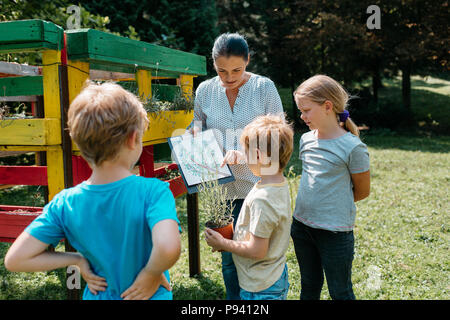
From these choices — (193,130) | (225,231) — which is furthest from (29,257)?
(193,130)

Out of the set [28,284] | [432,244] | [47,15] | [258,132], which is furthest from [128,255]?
[47,15]

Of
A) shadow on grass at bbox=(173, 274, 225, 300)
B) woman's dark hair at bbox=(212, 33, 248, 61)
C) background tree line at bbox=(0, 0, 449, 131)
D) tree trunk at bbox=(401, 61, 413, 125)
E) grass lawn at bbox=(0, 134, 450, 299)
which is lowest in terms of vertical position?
shadow on grass at bbox=(173, 274, 225, 300)

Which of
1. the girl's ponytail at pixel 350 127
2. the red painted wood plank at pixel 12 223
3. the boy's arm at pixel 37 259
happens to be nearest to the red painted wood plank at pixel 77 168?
the red painted wood plank at pixel 12 223

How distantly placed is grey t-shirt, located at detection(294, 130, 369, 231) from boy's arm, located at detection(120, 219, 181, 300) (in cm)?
113

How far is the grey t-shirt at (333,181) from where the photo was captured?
2209 mm

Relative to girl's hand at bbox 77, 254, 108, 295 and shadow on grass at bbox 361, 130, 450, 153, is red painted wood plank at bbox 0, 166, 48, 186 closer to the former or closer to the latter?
girl's hand at bbox 77, 254, 108, 295

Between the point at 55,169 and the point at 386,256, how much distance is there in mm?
3512

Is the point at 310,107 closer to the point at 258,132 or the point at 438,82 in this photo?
the point at 258,132

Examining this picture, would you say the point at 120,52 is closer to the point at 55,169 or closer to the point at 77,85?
the point at 77,85

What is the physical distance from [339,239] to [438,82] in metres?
31.1

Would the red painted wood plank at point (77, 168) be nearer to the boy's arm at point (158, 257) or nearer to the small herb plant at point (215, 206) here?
the small herb plant at point (215, 206)

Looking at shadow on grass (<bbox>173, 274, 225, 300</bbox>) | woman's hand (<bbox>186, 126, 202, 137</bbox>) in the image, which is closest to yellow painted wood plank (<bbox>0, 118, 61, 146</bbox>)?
woman's hand (<bbox>186, 126, 202, 137</bbox>)

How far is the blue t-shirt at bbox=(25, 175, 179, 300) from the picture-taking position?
4.71 feet

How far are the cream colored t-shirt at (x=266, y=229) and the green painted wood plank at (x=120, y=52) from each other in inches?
49.3
